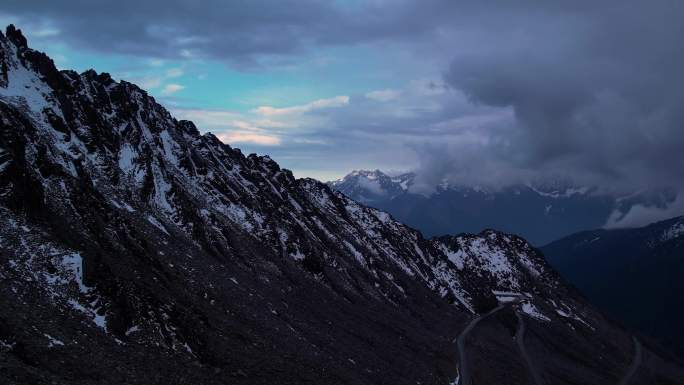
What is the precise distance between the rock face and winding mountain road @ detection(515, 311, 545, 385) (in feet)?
7.39

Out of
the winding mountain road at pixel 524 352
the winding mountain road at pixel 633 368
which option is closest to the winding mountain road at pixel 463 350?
the winding mountain road at pixel 524 352

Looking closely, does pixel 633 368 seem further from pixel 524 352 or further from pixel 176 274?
pixel 176 274

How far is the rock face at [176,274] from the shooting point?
40688 mm

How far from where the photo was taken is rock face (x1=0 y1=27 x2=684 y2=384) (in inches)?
1602

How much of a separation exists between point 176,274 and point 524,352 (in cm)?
10240

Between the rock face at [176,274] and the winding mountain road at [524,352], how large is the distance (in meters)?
2.25

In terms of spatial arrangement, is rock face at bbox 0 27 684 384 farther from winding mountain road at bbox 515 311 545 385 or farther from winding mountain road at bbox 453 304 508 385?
winding mountain road at bbox 515 311 545 385

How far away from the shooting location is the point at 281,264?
101562mm

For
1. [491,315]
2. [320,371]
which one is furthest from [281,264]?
[491,315]

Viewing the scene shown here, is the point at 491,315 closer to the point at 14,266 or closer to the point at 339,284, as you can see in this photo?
the point at 339,284

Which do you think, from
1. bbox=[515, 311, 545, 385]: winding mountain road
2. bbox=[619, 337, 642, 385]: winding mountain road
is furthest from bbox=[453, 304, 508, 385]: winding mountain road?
bbox=[619, 337, 642, 385]: winding mountain road

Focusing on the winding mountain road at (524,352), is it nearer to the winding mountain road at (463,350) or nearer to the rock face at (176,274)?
the rock face at (176,274)

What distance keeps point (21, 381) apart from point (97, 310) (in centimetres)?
1379

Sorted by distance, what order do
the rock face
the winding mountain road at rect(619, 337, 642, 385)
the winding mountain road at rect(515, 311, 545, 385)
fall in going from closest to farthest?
the rock face
the winding mountain road at rect(515, 311, 545, 385)
the winding mountain road at rect(619, 337, 642, 385)
